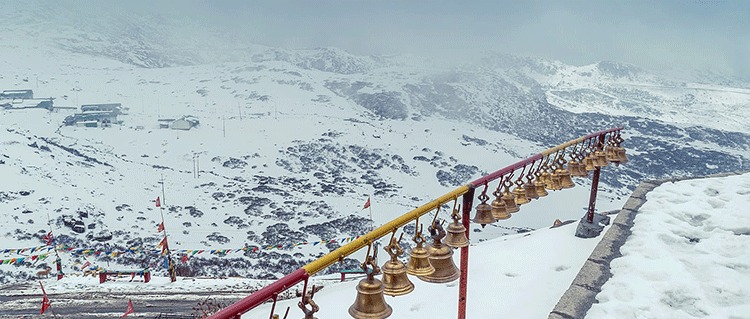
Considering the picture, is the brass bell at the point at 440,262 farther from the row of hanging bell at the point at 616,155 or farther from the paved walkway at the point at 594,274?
the row of hanging bell at the point at 616,155

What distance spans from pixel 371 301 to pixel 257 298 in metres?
Answer: 0.85

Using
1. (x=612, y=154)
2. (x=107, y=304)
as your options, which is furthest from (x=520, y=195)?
(x=107, y=304)

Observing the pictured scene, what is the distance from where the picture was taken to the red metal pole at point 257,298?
109 inches

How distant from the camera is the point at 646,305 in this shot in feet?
18.2

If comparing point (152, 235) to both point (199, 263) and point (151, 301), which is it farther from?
point (151, 301)

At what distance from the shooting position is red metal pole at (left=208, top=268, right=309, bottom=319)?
2.77 meters

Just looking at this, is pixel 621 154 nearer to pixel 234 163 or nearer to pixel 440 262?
pixel 440 262

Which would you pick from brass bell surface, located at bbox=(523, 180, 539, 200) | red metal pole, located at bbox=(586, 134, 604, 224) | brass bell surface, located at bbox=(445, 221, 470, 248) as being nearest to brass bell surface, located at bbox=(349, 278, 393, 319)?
brass bell surface, located at bbox=(445, 221, 470, 248)

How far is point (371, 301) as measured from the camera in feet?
10.7

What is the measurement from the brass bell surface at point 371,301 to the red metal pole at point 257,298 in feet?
1.53

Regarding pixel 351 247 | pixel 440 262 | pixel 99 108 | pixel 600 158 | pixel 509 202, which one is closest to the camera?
pixel 351 247

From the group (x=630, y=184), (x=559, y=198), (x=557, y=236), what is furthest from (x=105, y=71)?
(x=557, y=236)

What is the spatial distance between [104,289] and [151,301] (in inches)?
177

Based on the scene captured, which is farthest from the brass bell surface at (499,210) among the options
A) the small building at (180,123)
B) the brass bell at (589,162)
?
the small building at (180,123)
